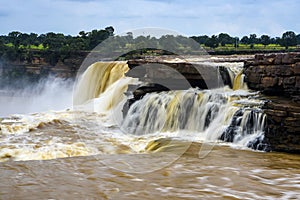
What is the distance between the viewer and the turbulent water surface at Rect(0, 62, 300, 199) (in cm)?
621

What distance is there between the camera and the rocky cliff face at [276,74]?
10.7 meters

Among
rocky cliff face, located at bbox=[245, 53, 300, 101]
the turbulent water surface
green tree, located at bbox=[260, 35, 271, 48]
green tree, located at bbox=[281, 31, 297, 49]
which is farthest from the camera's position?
green tree, located at bbox=[260, 35, 271, 48]

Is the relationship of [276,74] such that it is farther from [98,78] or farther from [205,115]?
[98,78]

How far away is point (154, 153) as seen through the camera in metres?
8.88

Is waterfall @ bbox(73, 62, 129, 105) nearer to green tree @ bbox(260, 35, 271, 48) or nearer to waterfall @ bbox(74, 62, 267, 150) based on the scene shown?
waterfall @ bbox(74, 62, 267, 150)

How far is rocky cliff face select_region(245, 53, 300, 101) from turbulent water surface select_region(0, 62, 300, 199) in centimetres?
51

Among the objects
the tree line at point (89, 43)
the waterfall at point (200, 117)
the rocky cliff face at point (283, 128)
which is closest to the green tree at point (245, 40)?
the tree line at point (89, 43)

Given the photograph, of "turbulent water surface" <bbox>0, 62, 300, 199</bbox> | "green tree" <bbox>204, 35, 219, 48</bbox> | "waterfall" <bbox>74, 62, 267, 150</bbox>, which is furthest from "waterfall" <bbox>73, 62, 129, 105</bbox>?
"green tree" <bbox>204, 35, 219, 48</bbox>

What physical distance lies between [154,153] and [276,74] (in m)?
4.71

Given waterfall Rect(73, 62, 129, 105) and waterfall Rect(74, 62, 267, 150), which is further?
waterfall Rect(73, 62, 129, 105)

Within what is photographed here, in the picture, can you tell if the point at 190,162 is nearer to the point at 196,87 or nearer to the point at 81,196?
the point at 81,196

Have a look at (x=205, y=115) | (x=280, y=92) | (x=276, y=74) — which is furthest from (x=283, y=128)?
(x=205, y=115)

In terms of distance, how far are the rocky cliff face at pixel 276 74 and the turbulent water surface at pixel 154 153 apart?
1.67ft

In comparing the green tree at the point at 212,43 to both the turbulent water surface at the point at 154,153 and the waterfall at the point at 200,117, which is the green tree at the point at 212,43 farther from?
the waterfall at the point at 200,117
